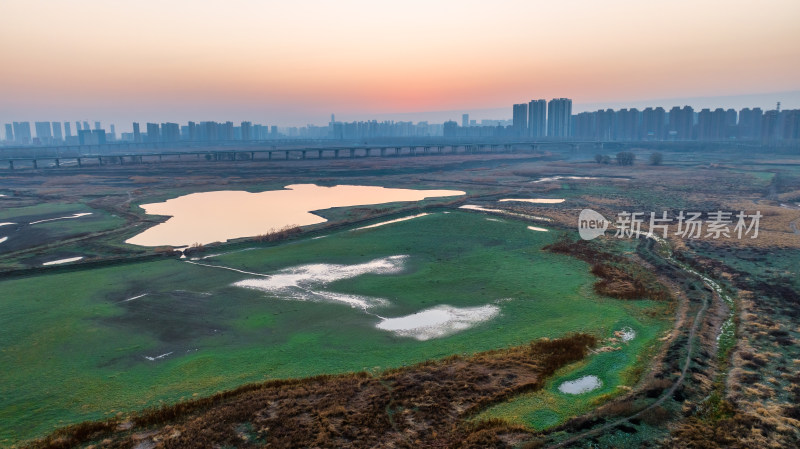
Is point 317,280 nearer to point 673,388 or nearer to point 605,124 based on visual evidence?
point 673,388

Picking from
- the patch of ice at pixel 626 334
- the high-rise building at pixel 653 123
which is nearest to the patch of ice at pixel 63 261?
the patch of ice at pixel 626 334

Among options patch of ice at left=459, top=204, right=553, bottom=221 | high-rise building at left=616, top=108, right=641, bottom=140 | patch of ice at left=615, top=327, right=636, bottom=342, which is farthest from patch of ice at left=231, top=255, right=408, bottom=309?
high-rise building at left=616, top=108, right=641, bottom=140

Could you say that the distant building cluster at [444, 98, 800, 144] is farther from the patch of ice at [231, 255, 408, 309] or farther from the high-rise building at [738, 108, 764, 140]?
the patch of ice at [231, 255, 408, 309]

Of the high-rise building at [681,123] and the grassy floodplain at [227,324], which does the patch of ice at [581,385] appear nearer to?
the grassy floodplain at [227,324]

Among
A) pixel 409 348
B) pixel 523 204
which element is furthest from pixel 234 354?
pixel 523 204

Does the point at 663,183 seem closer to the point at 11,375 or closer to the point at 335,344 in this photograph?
the point at 335,344

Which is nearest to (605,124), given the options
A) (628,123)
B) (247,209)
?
(628,123)
